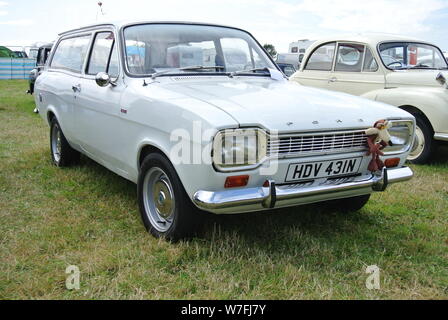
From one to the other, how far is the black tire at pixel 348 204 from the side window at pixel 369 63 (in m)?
3.28

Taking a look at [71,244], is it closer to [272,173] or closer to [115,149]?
[115,149]

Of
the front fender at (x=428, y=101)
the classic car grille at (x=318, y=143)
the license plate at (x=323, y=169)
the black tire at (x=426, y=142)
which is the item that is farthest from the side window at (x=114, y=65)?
the black tire at (x=426, y=142)

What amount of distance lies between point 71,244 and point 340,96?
7.75 ft

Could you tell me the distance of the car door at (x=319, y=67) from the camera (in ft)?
23.7

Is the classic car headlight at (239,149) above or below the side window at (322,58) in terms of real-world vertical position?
below

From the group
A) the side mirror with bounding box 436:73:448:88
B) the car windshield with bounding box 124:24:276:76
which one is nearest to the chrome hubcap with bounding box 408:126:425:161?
the side mirror with bounding box 436:73:448:88

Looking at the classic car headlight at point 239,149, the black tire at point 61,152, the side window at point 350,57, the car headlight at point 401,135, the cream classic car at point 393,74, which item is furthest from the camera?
the side window at point 350,57

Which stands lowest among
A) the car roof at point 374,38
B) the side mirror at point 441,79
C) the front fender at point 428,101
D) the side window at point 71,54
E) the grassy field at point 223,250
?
the grassy field at point 223,250

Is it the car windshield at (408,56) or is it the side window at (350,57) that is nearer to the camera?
the car windshield at (408,56)

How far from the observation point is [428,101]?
5742 mm

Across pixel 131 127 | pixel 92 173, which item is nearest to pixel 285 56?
pixel 92 173

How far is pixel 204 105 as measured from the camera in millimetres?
2818

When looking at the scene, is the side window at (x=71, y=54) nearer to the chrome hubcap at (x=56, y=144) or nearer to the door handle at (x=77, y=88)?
the door handle at (x=77, y=88)
